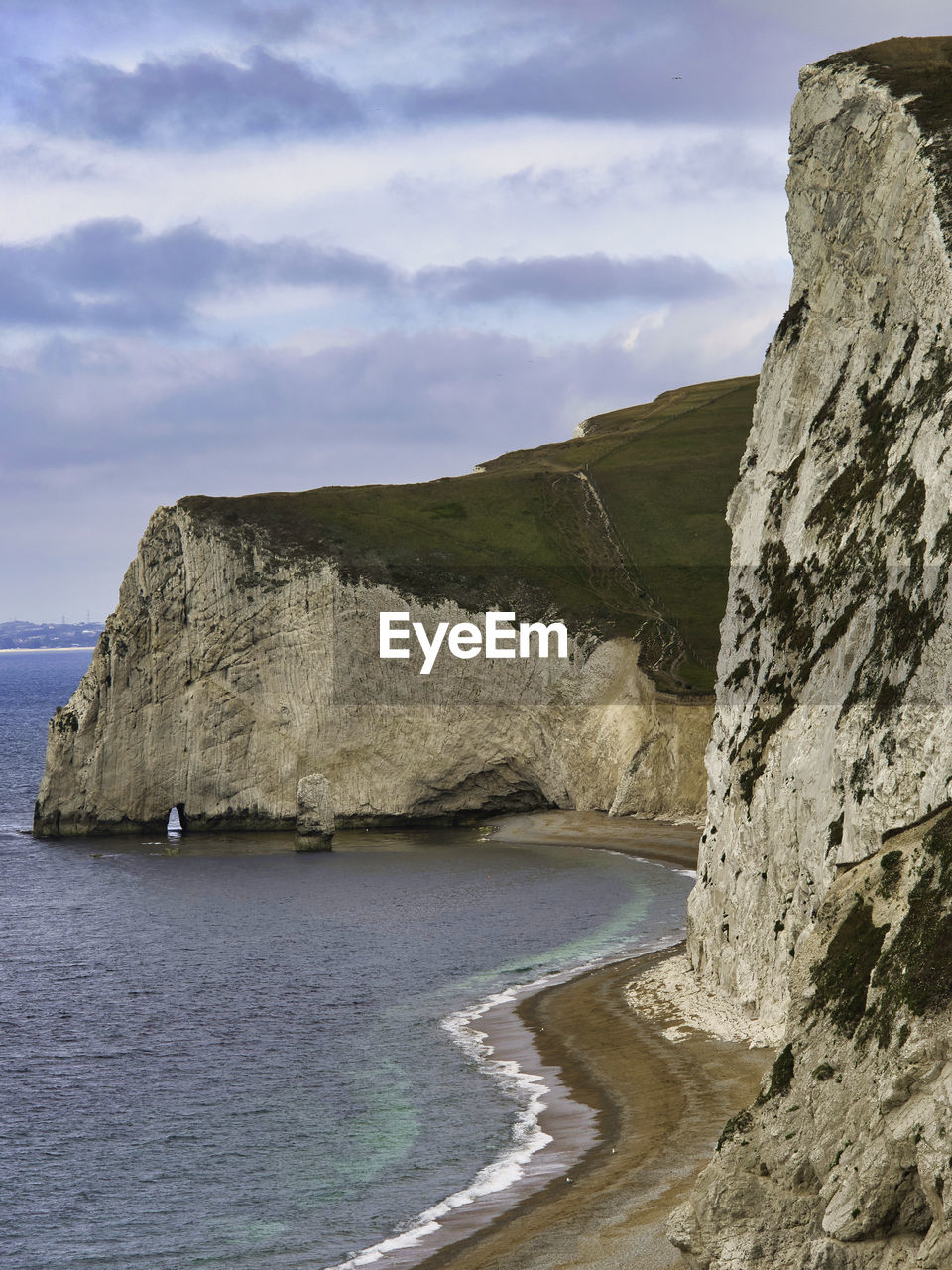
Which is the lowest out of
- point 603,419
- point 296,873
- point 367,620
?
point 296,873

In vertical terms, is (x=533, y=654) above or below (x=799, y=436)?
below

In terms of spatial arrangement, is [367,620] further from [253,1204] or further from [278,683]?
[253,1204]

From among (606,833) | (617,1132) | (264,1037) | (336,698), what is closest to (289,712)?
(336,698)

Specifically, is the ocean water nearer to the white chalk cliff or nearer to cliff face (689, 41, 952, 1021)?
cliff face (689, 41, 952, 1021)

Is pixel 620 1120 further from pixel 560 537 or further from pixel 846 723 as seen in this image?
pixel 560 537

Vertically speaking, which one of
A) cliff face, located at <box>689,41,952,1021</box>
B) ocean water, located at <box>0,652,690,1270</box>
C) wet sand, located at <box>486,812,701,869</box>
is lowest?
ocean water, located at <box>0,652,690,1270</box>

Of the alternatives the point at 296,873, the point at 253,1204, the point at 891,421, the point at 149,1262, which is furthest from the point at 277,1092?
the point at 296,873

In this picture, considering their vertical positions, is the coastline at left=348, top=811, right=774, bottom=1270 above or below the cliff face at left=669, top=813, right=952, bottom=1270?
below

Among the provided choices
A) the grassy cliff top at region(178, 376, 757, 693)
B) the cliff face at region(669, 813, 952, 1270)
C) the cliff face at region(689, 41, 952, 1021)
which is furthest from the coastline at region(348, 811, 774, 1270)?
the grassy cliff top at region(178, 376, 757, 693)
